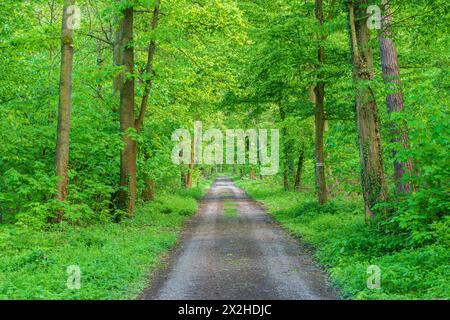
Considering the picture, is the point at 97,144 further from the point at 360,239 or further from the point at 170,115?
the point at 360,239

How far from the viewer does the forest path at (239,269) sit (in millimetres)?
8805

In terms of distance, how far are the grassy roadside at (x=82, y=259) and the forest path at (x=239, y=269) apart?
57 cm

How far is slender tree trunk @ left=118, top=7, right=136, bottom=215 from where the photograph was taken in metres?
18.5

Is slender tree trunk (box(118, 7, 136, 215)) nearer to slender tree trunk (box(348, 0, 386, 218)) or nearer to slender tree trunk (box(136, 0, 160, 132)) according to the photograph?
slender tree trunk (box(136, 0, 160, 132))

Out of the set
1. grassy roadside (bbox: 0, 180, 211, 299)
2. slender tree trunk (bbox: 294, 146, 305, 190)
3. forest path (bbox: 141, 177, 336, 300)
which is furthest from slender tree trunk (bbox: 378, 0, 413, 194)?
slender tree trunk (bbox: 294, 146, 305, 190)

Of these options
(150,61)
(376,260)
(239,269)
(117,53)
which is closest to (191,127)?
(150,61)

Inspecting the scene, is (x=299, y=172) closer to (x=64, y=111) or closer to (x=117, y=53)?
(x=117, y=53)

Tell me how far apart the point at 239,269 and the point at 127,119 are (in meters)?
9.93

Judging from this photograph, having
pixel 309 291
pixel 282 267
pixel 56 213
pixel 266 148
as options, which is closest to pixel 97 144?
pixel 56 213

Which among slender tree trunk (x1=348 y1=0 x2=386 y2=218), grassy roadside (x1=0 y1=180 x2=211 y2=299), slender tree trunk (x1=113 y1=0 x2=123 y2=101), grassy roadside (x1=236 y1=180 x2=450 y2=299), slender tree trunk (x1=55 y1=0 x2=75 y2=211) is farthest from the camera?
slender tree trunk (x1=113 y1=0 x2=123 y2=101)

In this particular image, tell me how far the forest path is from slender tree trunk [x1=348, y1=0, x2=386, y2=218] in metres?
2.73

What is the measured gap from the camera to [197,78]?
69.3 feet

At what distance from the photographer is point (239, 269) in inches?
429

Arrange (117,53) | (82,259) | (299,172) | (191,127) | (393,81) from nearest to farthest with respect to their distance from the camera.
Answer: (82,259) → (393,81) → (117,53) → (191,127) → (299,172)
